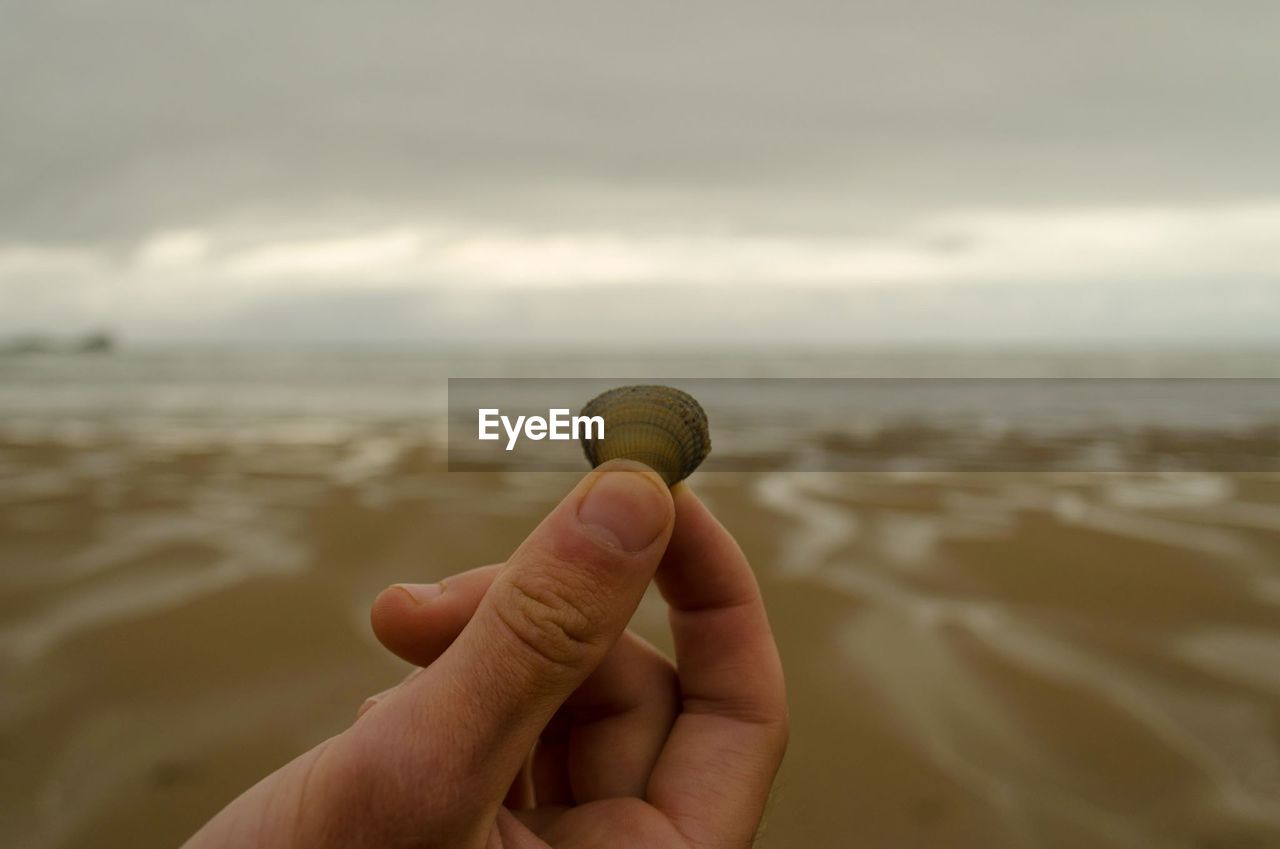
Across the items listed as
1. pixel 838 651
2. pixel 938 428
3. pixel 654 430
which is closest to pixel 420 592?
pixel 654 430

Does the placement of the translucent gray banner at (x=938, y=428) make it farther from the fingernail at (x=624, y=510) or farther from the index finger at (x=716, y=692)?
the fingernail at (x=624, y=510)

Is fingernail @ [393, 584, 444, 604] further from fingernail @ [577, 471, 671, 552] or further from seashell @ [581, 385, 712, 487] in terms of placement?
fingernail @ [577, 471, 671, 552]

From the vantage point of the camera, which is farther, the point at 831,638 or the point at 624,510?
the point at 831,638

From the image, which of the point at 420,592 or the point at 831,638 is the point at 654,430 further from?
the point at 831,638

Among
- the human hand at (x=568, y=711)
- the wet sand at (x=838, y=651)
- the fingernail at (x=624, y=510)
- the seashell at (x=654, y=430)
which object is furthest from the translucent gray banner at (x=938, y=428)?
the fingernail at (x=624, y=510)

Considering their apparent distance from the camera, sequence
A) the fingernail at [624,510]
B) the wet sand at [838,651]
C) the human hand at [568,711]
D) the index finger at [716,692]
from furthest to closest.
A: 1. the wet sand at [838,651]
2. the index finger at [716,692]
3. the fingernail at [624,510]
4. the human hand at [568,711]

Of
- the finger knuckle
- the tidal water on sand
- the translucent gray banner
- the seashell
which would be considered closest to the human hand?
the finger knuckle

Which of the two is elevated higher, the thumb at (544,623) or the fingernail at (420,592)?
the thumb at (544,623)
